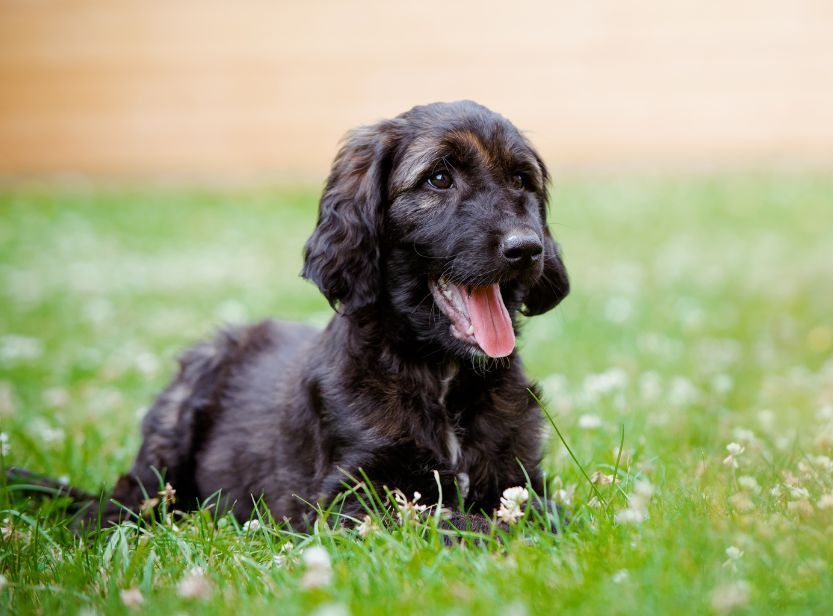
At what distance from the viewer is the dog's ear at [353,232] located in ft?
11.7

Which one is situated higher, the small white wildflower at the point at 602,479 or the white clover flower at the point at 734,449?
the white clover flower at the point at 734,449

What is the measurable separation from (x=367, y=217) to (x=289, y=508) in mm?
1163

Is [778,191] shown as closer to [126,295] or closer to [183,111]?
[126,295]

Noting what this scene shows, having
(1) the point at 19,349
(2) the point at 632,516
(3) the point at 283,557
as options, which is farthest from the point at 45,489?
(1) the point at 19,349

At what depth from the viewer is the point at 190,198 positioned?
15805 millimetres

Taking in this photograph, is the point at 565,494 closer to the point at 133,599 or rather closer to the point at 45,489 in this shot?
the point at 133,599

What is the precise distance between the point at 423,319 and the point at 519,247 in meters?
0.47

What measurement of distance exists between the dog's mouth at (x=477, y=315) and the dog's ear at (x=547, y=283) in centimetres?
34

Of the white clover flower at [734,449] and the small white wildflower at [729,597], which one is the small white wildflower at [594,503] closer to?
A: the white clover flower at [734,449]

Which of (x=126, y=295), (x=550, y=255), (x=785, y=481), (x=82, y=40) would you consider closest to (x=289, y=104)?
(x=82, y=40)

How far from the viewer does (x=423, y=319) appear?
3.56 meters

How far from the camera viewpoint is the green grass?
95.3 inches

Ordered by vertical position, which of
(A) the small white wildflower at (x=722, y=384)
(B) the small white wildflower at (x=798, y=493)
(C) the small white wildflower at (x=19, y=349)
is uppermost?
(B) the small white wildflower at (x=798, y=493)

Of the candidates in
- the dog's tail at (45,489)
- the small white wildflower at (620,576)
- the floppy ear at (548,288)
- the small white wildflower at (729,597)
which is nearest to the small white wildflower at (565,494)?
the floppy ear at (548,288)
